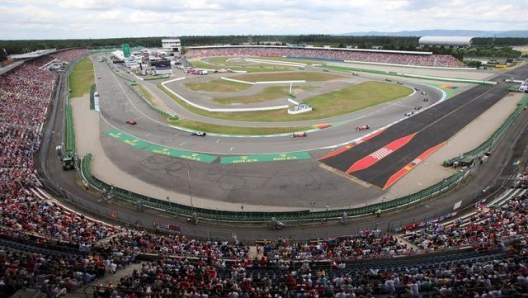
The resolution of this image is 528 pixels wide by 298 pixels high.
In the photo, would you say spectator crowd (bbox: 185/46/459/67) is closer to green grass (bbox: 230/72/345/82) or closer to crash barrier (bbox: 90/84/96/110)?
green grass (bbox: 230/72/345/82)

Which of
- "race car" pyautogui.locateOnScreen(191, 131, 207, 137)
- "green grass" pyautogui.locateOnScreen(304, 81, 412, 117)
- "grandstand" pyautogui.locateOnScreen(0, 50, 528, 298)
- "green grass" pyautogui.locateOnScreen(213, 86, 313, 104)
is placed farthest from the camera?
"green grass" pyautogui.locateOnScreen(213, 86, 313, 104)

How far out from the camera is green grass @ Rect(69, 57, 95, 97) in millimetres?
79088

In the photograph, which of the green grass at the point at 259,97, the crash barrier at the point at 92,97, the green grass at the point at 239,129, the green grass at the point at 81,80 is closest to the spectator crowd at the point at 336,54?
the green grass at the point at 81,80

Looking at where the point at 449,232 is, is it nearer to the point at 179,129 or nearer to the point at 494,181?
the point at 494,181

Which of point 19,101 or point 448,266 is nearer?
point 448,266

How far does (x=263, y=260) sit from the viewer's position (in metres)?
17.4

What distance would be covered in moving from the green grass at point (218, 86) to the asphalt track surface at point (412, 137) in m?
42.9

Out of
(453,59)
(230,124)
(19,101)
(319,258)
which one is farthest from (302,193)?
(453,59)

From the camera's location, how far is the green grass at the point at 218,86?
258 ft

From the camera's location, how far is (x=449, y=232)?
20.9 meters

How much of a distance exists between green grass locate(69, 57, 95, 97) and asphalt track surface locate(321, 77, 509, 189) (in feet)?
224

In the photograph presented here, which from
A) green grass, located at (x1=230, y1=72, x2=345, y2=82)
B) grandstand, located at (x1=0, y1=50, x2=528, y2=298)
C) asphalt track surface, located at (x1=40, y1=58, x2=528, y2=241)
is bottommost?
asphalt track surface, located at (x1=40, y1=58, x2=528, y2=241)

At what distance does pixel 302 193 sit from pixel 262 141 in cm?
1488

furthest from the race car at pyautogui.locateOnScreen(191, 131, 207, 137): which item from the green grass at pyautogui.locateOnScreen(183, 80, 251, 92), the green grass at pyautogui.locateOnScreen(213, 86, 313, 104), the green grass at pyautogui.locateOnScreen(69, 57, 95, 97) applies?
the green grass at pyautogui.locateOnScreen(69, 57, 95, 97)
